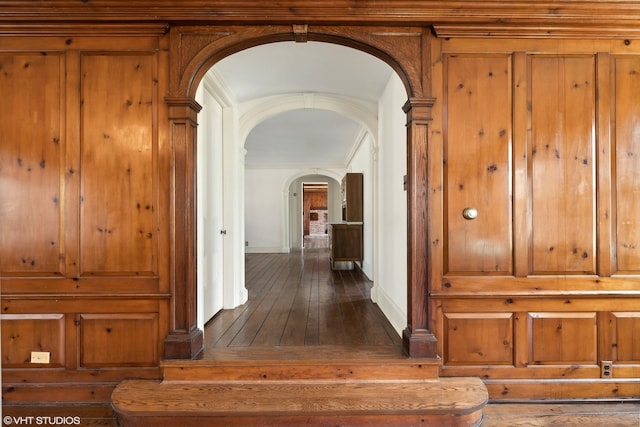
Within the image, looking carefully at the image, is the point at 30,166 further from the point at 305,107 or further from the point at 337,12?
the point at 305,107

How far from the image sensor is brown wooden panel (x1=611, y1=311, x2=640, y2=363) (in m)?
2.44

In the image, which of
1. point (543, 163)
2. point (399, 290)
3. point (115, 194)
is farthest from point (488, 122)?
point (115, 194)

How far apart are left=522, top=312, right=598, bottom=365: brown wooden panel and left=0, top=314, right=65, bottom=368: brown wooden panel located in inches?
135

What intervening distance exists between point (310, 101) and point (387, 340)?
2.98 meters

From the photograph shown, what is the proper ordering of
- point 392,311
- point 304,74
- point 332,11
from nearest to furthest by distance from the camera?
1. point 332,11
2. point 392,311
3. point 304,74

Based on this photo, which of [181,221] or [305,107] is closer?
[181,221]

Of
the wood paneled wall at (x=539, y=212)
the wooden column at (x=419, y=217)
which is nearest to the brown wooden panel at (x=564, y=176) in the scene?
the wood paneled wall at (x=539, y=212)

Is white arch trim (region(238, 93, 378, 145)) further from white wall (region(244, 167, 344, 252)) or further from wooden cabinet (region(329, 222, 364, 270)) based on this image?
white wall (region(244, 167, 344, 252))

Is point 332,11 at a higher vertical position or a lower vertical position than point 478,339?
higher

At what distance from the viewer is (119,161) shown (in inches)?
96.0

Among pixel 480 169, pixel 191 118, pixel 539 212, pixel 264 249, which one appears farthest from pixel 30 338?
pixel 264 249

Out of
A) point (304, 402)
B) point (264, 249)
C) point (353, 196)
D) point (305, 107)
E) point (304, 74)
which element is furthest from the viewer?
point (264, 249)

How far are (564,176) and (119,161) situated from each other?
128 inches

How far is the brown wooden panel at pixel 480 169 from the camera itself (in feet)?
8.04
